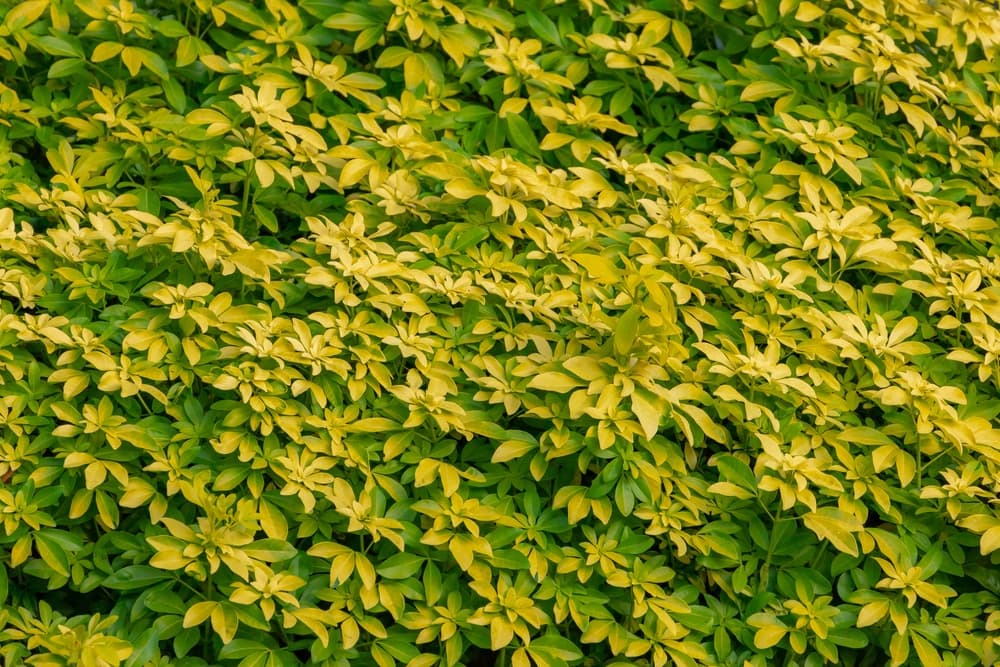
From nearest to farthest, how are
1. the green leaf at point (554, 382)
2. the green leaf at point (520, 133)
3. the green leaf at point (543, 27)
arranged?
the green leaf at point (554, 382)
the green leaf at point (520, 133)
the green leaf at point (543, 27)

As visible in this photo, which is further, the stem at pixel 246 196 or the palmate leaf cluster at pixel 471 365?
the stem at pixel 246 196

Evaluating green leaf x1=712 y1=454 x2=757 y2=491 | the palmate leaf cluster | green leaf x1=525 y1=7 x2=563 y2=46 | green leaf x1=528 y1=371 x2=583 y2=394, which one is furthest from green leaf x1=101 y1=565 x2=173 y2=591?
green leaf x1=525 y1=7 x2=563 y2=46

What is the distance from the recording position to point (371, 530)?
8.59ft

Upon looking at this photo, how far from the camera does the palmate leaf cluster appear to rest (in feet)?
8.78

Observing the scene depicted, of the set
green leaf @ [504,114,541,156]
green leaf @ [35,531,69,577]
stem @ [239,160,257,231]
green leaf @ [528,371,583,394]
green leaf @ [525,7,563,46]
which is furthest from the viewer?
green leaf @ [525,7,563,46]

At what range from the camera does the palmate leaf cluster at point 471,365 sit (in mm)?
2676

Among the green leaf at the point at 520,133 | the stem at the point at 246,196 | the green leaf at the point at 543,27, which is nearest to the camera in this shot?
the stem at the point at 246,196

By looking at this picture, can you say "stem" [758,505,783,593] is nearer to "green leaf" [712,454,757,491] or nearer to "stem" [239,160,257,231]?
"green leaf" [712,454,757,491]

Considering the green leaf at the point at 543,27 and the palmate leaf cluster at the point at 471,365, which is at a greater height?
the green leaf at the point at 543,27

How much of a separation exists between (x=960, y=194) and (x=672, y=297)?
1.14 meters

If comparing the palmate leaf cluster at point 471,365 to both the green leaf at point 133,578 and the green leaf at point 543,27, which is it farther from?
the green leaf at point 543,27

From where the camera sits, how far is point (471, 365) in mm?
2932

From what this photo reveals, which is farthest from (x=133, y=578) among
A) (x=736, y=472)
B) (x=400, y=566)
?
(x=736, y=472)

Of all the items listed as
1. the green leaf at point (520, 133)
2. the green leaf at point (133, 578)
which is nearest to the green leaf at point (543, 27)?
the green leaf at point (520, 133)
